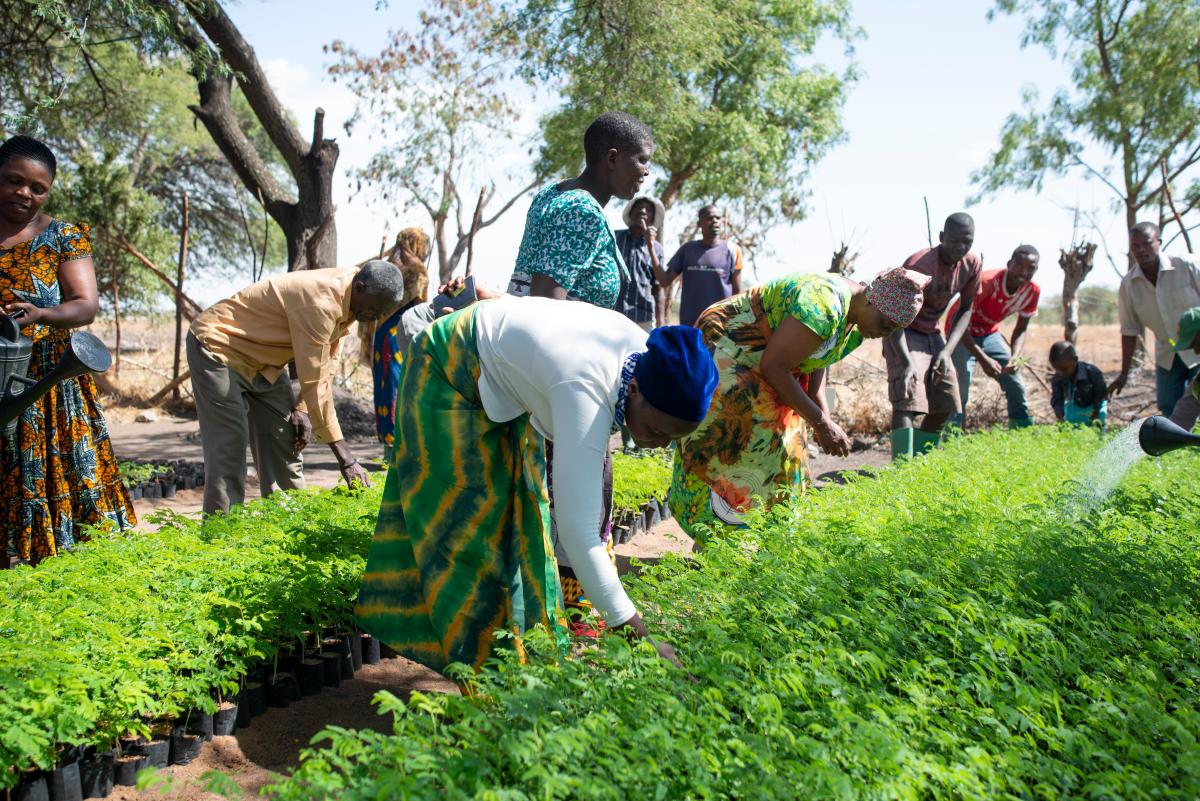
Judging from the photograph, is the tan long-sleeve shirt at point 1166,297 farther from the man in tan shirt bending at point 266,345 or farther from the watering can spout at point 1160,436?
the man in tan shirt bending at point 266,345

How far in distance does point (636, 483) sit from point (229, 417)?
116 inches

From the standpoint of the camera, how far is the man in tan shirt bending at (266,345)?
511cm

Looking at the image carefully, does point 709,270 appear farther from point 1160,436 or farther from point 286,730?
point 286,730

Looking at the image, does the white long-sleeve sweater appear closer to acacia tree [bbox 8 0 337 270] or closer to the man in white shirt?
the man in white shirt

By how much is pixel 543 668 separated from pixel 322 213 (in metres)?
9.03

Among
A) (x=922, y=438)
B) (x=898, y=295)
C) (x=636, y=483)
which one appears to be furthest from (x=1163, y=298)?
(x=898, y=295)

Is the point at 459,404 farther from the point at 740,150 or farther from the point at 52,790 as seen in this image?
the point at 740,150

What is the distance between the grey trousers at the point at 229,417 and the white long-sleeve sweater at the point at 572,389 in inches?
98.4

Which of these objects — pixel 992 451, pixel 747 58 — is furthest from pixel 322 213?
pixel 747 58

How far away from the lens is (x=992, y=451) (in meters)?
7.38

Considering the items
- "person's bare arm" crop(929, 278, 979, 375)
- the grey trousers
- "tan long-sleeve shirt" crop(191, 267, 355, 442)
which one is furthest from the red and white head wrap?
"person's bare arm" crop(929, 278, 979, 375)

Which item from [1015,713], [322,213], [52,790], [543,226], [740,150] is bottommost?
[52,790]

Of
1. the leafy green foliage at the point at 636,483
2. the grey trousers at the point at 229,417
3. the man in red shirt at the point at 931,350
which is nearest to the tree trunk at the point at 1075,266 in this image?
the man in red shirt at the point at 931,350

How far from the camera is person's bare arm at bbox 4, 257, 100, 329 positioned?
14.9 feet
